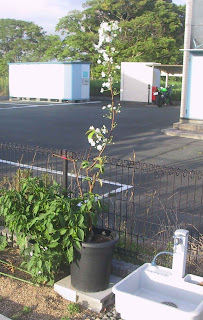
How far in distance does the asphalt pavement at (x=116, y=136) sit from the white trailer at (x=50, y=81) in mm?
6856

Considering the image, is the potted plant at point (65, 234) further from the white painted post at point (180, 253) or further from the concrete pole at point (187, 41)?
the concrete pole at point (187, 41)

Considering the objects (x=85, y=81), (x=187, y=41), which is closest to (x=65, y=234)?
(x=187, y=41)

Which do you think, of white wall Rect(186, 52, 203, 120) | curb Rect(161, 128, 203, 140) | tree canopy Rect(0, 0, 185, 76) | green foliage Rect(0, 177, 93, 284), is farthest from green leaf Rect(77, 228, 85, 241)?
tree canopy Rect(0, 0, 185, 76)

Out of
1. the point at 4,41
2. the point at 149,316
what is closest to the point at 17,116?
the point at 149,316

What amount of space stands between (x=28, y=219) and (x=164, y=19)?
40292 mm

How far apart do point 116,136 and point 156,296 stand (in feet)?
34.6

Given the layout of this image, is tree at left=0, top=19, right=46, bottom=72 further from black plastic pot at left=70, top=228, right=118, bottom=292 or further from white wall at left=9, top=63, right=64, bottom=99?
black plastic pot at left=70, top=228, right=118, bottom=292

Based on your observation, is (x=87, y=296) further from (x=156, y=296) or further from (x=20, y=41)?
(x=20, y=41)

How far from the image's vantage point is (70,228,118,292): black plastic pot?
3.83 metres

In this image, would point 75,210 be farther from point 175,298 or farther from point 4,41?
point 4,41

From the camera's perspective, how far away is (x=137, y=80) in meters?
29.1

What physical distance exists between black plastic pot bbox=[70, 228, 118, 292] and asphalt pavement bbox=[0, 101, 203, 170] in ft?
19.5

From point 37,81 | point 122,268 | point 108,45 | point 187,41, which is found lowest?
point 122,268

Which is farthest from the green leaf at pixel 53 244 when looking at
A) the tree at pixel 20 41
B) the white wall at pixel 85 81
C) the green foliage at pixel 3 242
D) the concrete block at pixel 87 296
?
the tree at pixel 20 41
